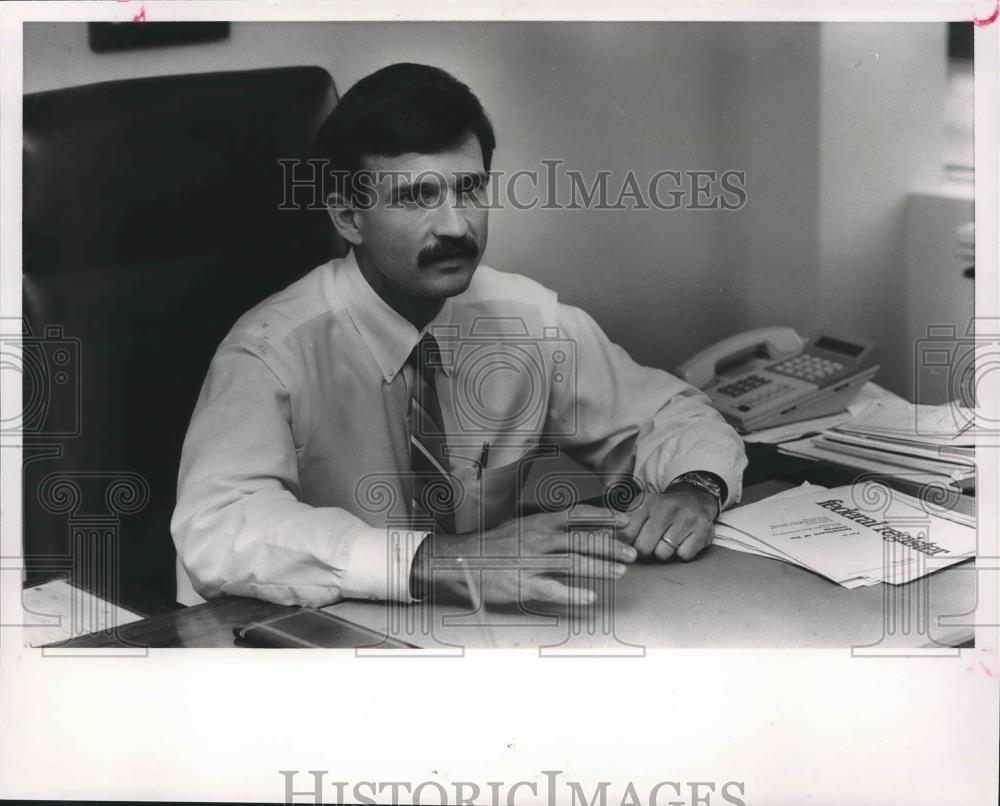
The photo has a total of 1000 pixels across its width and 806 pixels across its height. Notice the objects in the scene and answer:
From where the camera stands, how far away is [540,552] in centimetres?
190

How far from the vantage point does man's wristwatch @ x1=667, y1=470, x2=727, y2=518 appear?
189 centimetres

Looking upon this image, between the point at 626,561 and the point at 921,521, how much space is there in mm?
489

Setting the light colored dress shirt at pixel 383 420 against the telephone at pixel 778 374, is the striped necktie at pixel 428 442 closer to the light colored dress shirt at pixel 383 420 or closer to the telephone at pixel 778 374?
the light colored dress shirt at pixel 383 420

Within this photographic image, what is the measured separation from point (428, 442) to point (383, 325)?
0.65 feet

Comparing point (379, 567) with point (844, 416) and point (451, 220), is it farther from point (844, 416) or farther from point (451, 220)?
point (844, 416)

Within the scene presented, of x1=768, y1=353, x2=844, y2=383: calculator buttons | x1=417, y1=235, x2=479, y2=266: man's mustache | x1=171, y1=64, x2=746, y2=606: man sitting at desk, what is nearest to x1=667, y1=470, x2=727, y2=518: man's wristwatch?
x1=171, y1=64, x2=746, y2=606: man sitting at desk

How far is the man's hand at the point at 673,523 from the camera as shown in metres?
1.83

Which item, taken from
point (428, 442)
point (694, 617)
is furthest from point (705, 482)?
point (428, 442)

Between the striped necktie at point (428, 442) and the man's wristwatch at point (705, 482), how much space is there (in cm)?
36

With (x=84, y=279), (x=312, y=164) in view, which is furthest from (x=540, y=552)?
(x=84, y=279)

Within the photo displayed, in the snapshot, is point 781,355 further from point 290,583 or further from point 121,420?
point 121,420

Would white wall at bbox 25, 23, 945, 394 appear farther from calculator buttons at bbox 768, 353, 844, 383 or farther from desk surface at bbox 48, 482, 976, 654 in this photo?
desk surface at bbox 48, 482, 976, 654

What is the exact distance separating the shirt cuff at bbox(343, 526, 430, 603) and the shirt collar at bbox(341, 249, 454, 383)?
0.26 meters

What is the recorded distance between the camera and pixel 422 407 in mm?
1930
